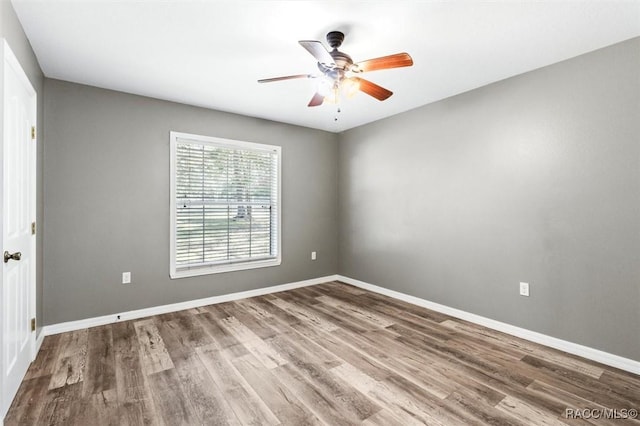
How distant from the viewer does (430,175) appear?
12.3 feet

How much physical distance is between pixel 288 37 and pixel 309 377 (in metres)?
2.51

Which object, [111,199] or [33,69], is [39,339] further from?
[33,69]

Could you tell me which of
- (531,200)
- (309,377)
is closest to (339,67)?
(531,200)

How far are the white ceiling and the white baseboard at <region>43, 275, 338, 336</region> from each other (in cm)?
240

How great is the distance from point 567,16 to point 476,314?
8.80ft

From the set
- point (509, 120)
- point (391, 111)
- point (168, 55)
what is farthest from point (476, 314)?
point (168, 55)

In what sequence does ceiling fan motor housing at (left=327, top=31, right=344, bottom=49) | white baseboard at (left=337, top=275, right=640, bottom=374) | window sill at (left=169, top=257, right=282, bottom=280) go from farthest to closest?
window sill at (left=169, top=257, right=282, bottom=280)
white baseboard at (left=337, top=275, right=640, bottom=374)
ceiling fan motor housing at (left=327, top=31, right=344, bottom=49)

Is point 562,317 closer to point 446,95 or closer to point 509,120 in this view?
point 509,120

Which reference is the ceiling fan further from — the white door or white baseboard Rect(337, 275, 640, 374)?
white baseboard Rect(337, 275, 640, 374)

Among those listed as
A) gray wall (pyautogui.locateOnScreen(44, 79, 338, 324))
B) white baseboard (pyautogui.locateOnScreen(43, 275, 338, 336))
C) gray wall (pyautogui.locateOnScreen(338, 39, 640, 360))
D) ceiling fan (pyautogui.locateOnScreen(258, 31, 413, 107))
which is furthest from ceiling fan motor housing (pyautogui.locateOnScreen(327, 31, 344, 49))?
white baseboard (pyautogui.locateOnScreen(43, 275, 338, 336))

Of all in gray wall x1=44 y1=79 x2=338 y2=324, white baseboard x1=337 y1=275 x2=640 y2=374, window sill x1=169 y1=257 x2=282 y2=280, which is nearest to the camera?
white baseboard x1=337 y1=275 x2=640 y2=374

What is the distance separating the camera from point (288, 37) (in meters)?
2.29

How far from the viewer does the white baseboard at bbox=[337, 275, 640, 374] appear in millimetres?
2357

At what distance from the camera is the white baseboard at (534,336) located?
7.73 feet
